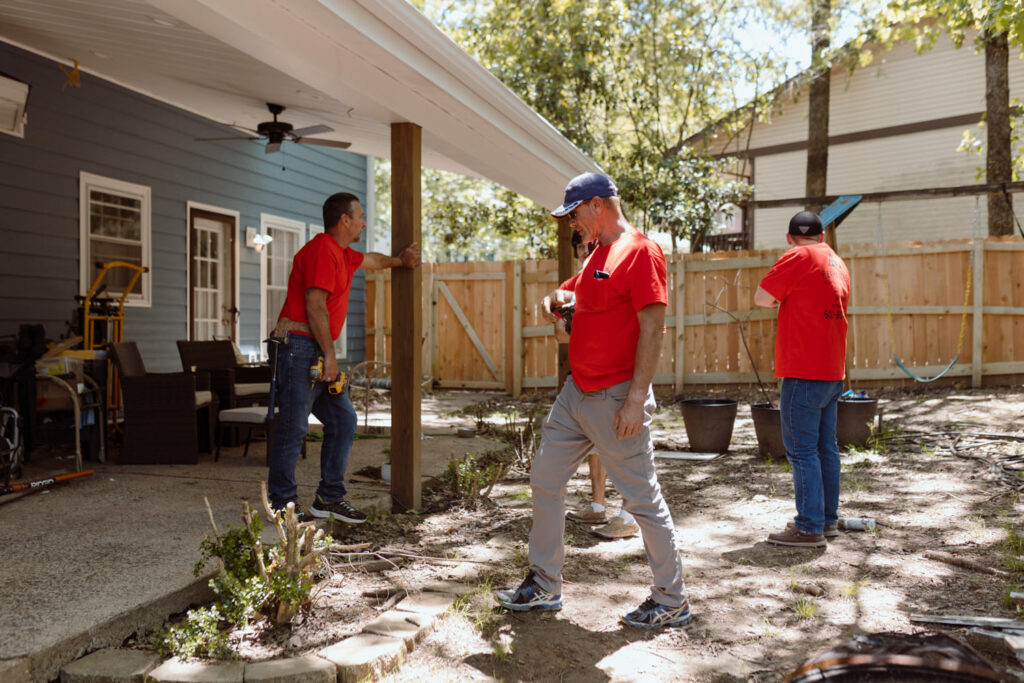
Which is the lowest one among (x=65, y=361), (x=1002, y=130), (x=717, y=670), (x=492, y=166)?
(x=717, y=670)

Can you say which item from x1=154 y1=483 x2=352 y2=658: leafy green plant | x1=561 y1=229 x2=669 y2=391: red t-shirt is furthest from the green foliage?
x1=561 y1=229 x2=669 y2=391: red t-shirt

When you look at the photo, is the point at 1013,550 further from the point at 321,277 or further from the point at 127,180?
the point at 127,180

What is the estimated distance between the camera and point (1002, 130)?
Result: 38.2 feet

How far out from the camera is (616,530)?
4.61 m

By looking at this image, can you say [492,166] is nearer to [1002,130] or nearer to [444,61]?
[444,61]

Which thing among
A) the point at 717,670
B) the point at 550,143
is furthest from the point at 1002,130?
the point at 717,670

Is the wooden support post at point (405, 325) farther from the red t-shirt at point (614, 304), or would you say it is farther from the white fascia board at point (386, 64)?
the red t-shirt at point (614, 304)

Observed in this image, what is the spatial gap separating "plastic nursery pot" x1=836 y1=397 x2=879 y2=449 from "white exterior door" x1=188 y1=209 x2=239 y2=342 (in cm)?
667

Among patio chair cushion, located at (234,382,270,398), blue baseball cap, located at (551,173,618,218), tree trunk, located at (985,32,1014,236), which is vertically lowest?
patio chair cushion, located at (234,382,270,398)

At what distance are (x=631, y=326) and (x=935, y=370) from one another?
30.1ft

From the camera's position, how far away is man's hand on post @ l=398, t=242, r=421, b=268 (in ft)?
15.1

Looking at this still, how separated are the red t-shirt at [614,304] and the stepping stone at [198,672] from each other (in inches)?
61.5

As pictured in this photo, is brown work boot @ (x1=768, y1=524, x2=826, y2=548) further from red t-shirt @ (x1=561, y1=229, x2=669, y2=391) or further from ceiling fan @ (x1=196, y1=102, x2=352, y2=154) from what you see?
ceiling fan @ (x1=196, y1=102, x2=352, y2=154)

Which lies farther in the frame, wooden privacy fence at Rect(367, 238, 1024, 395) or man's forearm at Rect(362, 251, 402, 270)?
wooden privacy fence at Rect(367, 238, 1024, 395)
